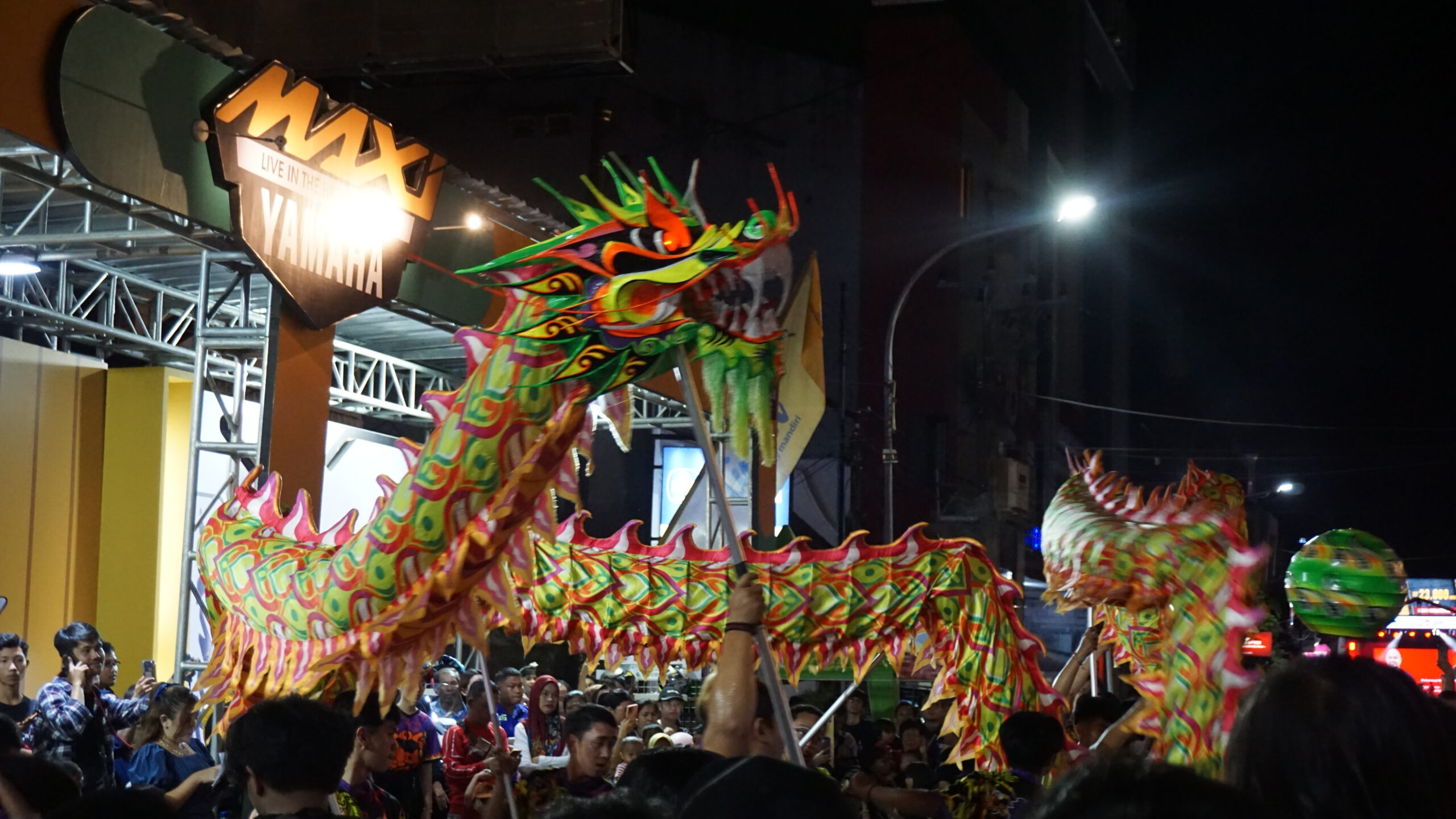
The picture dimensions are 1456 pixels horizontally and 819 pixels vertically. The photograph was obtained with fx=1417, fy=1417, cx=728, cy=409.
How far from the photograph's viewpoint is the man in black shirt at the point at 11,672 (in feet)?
23.3

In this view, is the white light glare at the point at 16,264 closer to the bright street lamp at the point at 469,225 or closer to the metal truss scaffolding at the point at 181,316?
the metal truss scaffolding at the point at 181,316

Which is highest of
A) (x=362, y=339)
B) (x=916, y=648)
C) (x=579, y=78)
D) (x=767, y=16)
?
(x=767, y=16)

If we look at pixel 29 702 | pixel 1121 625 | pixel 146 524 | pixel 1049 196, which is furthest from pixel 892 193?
pixel 29 702

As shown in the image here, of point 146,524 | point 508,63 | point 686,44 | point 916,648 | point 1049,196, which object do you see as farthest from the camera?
point 1049,196

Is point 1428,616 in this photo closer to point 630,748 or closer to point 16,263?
point 630,748

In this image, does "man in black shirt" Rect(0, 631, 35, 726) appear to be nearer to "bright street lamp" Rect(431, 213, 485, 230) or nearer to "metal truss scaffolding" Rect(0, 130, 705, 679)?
"metal truss scaffolding" Rect(0, 130, 705, 679)

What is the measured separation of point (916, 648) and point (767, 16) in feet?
67.0

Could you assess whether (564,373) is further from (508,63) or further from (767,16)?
(767,16)

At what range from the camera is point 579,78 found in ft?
78.2

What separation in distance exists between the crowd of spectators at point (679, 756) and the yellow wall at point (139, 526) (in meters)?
3.19

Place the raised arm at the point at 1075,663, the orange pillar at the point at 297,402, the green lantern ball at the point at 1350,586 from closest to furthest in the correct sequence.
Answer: the green lantern ball at the point at 1350,586, the raised arm at the point at 1075,663, the orange pillar at the point at 297,402

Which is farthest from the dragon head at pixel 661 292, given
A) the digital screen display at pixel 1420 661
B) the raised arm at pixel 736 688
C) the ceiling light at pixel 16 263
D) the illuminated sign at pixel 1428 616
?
the illuminated sign at pixel 1428 616

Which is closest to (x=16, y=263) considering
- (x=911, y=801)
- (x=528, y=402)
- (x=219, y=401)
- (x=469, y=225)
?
(x=219, y=401)

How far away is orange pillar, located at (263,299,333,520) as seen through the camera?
10.4 meters
